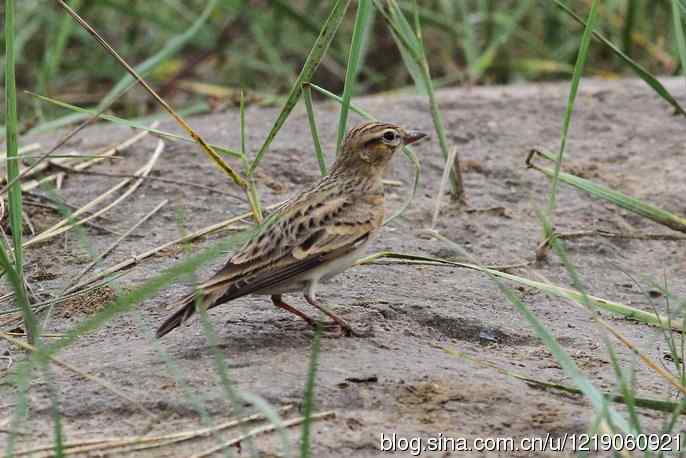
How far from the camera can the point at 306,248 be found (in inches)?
173

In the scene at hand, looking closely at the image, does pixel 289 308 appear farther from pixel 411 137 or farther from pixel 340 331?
pixel 411 137

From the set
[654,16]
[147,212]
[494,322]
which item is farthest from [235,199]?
[654,16]

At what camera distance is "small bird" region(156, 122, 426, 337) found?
4.21m

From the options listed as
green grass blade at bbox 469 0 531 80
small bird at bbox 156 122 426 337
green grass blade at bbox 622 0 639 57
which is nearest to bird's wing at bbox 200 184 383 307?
small bird at bbox 156 122 426 337

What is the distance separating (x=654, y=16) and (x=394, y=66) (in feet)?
7.61

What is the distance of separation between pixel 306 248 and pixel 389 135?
928 mm

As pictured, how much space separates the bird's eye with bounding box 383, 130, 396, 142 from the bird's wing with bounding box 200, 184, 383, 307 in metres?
0.43

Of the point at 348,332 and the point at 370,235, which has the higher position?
the point at 370,235

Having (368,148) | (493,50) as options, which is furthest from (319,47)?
(493,50)

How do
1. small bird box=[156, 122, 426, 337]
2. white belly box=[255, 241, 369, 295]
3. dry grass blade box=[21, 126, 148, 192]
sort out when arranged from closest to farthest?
small bird box=[156, 122, 426, 337] < white belly box=[255, 241, 369, 295] < dry grass blade box=[21, 126, 148, 192]

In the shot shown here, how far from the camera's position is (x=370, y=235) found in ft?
15.1

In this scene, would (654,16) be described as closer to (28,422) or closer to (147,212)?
(147,212)

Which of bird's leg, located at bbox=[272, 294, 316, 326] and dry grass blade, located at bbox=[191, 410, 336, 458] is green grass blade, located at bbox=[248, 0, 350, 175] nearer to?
bird's leg, located at bbox=[272, 294, 316, 326]

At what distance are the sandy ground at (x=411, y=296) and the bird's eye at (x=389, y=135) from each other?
576mm
